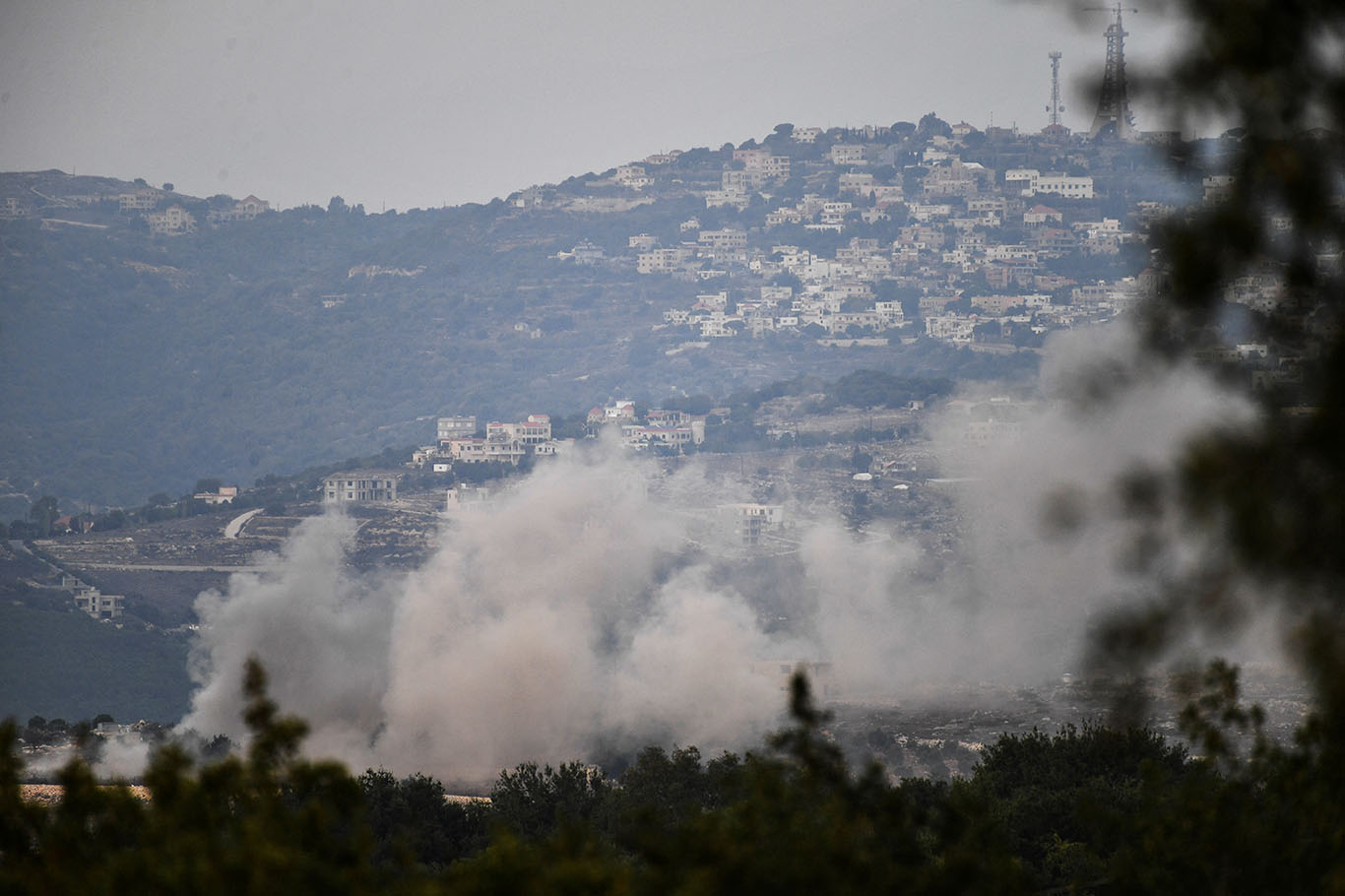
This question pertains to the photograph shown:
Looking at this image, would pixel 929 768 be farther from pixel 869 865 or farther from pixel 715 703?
pixel 869 865

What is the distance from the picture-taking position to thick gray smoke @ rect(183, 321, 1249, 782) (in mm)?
68562

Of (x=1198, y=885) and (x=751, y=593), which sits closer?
(x=1198, y=885)

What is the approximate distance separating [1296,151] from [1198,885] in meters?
9.44

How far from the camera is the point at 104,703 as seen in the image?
109062mm

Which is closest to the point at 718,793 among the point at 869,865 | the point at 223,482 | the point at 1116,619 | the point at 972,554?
the point at 869,865

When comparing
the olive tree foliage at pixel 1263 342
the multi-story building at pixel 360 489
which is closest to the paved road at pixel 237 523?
the multi-story building at pixel 360 489

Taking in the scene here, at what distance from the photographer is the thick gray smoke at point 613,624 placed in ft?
225

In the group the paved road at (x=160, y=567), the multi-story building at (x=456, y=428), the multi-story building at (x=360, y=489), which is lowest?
the paved road at (x=160, y=567)

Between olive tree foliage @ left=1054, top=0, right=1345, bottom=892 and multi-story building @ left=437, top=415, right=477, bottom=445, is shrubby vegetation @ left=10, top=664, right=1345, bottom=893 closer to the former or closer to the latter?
olive tree foliage @ left=1054, top=0, right=1345, bottom=892

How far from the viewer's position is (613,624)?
86750 millimetres

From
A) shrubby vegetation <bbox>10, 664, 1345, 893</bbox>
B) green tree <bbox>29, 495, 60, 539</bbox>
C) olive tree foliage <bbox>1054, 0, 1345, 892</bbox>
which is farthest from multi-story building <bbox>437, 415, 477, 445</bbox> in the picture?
olive tree foliage <bbox>1054, 0, 1345, 892</bbox>

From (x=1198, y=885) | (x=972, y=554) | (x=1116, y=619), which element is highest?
(x=1116, y=619)

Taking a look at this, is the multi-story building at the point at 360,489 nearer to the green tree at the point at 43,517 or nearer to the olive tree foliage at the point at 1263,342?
the green tree at the point at 43,517

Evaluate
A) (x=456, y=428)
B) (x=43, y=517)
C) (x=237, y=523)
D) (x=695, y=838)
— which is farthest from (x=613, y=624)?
(x=456, y=428)
